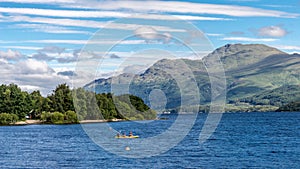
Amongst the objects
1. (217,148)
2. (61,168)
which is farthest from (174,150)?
(61,168)

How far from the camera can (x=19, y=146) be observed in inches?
5330

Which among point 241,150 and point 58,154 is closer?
point 58,154

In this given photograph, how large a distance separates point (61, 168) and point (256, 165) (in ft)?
117

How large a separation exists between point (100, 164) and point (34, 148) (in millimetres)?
39313

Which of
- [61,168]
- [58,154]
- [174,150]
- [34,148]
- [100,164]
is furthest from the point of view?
[34,148]

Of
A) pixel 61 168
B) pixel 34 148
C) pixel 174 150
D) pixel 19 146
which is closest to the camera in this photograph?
Result: pixel 61 168

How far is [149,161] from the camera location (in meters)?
97.1

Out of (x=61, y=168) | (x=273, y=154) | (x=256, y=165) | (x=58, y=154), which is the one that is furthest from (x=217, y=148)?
(x=61, y=168)

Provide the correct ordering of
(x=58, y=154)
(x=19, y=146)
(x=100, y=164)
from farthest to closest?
(x=19, y=146), (x=58, y=154), (x=100, y=164)

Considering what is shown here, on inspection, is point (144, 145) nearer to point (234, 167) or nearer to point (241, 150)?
point (241, 150)

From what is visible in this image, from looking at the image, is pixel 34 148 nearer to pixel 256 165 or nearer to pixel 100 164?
pixel 100 164

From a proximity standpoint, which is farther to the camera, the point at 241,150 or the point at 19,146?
the point at 19,146

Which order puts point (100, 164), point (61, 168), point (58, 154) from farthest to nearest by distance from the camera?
1. point (58, 154)
2. point (100, 164)
3. point (61, 168)

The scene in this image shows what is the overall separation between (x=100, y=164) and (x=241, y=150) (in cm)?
4387
